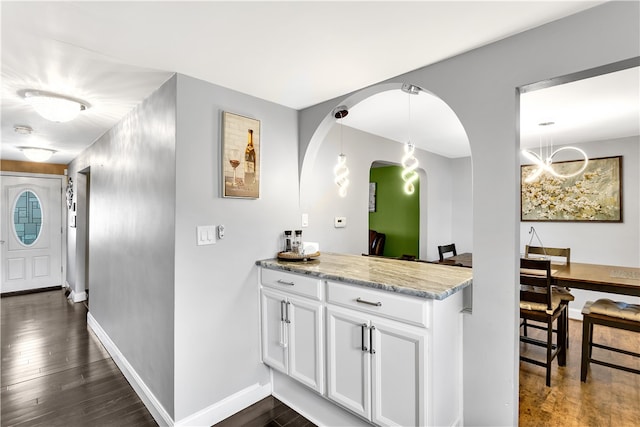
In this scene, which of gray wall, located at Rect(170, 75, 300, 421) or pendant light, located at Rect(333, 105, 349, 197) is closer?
gray wall, located at Rect(170, 75, 300, 421)

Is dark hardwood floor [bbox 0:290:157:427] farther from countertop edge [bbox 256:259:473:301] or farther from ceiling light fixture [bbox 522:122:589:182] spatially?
ceiling light fixture [bbox 522:122:589:182]

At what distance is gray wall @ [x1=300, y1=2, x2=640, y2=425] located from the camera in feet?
4.79

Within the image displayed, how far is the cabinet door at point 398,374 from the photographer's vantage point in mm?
1526

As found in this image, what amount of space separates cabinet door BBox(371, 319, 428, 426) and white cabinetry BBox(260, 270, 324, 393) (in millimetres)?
402

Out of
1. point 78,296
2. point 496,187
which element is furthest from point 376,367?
point 78,296

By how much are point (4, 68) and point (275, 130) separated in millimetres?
1654

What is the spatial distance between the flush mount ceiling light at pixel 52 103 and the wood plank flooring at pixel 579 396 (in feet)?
12.7

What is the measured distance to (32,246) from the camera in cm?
527

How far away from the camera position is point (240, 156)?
7.30 ft

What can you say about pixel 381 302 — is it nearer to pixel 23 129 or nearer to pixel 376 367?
Result: pixel 376 367

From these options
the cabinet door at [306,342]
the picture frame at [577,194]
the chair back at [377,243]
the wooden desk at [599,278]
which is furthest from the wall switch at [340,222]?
the picture frame at [577,194]

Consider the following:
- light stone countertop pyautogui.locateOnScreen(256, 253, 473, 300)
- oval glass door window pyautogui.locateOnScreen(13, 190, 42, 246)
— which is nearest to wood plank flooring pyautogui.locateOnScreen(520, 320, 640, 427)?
light stone countertop pyautogui.locateOnScreen(256, 253, 473, 300)

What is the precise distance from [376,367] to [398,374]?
0.13 m

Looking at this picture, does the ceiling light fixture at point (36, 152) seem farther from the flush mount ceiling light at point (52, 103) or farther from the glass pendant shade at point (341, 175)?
the glass pendant shade at point (341, 175)
